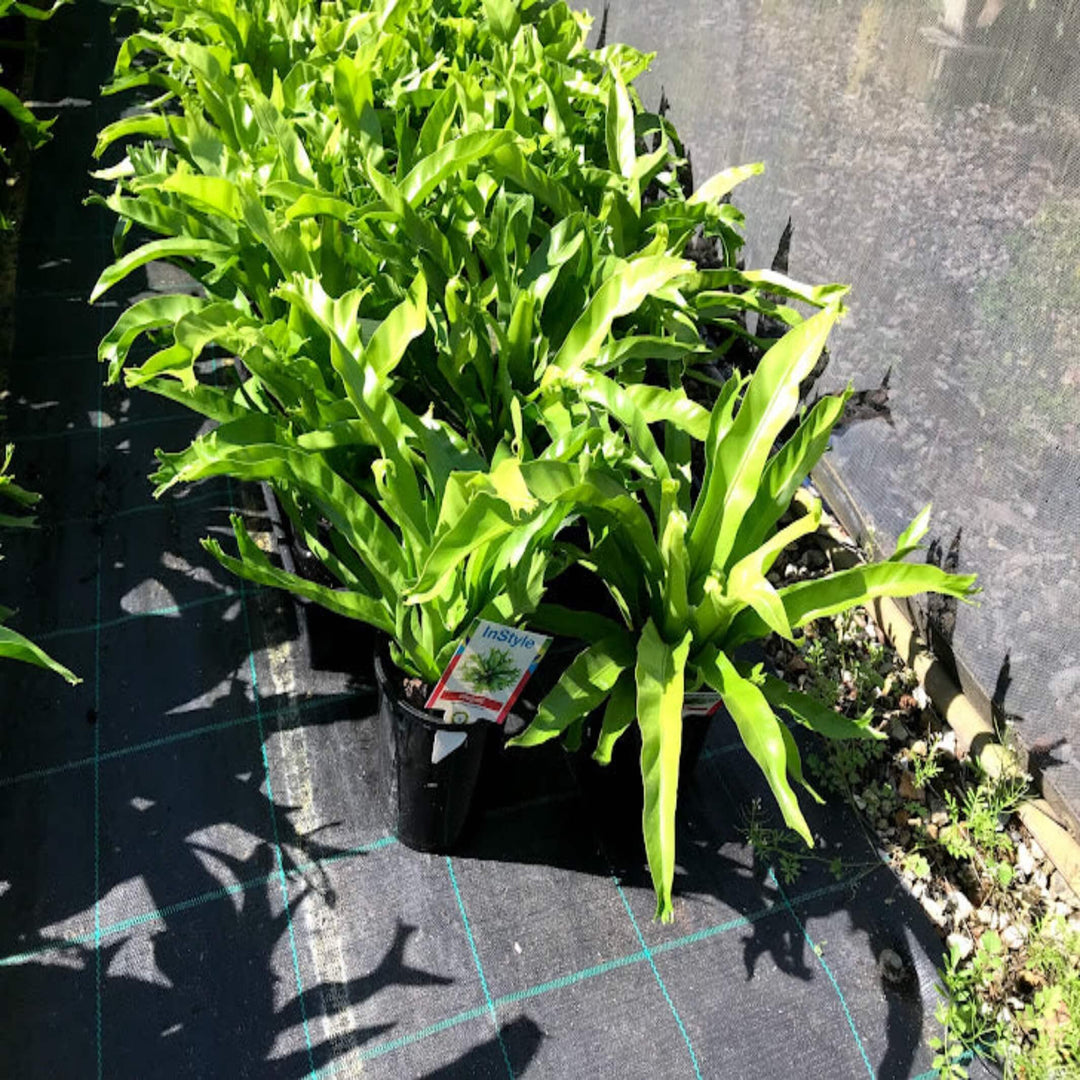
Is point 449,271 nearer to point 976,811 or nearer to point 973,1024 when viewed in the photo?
point 976,811

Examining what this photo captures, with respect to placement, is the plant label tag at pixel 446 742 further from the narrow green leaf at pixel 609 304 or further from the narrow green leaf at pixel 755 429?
the narrow green leaf at pixel 609 304

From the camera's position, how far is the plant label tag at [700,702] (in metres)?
1.37

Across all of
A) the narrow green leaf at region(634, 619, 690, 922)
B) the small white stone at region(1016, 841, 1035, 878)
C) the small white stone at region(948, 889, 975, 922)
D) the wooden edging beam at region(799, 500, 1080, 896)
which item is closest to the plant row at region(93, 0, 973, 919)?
the narrow green leaf at region(634, 619, 690, 922)

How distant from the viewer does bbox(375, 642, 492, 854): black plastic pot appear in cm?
138

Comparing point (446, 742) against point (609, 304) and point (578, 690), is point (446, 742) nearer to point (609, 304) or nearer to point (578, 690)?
point (578, 690)

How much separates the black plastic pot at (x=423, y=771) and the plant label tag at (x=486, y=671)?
0.04 m

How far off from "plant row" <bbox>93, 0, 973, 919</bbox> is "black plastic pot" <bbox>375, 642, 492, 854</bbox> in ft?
0.23

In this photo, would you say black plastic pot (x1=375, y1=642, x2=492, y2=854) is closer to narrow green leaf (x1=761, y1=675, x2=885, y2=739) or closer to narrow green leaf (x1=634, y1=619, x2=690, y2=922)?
narrow green leaf (x1=634, y1=619, x2=690, y2=922)

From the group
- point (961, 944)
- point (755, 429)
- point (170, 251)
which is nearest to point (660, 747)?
point (755, 429)

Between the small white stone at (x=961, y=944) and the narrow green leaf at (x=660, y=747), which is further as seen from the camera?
the small white stone at (x=961, y=944)

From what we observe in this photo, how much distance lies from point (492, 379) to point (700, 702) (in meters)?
0.74

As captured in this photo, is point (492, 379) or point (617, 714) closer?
point (617, 714)

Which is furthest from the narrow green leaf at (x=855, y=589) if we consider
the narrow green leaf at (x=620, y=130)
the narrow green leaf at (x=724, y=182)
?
the narrow green leaf at (x=620, y=130)

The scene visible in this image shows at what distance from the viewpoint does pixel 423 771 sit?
4.72 ft
